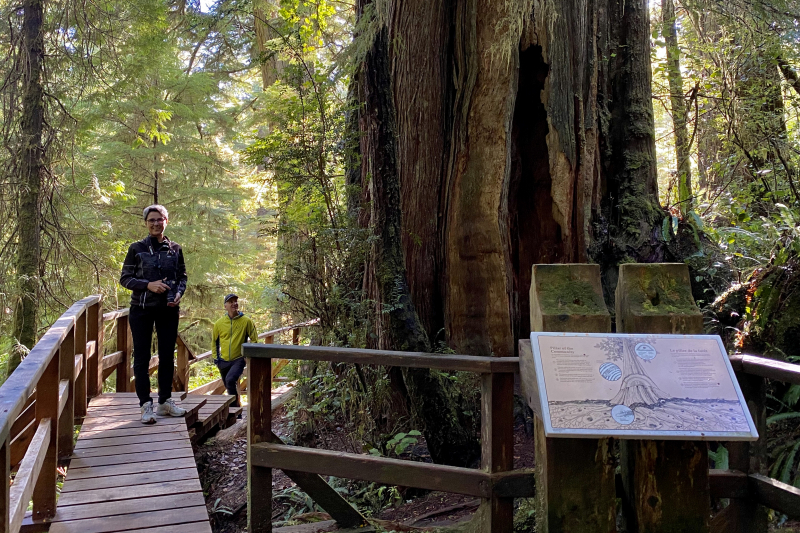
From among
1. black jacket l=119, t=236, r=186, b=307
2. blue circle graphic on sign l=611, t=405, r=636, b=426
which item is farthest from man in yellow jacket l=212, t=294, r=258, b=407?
blue circle graphic on sign l=611, t=405, r=636, b=426

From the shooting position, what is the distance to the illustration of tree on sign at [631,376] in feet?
6.91

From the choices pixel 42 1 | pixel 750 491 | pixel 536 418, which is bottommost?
pixel 750 491

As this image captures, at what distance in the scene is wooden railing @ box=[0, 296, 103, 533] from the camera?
2229 mm

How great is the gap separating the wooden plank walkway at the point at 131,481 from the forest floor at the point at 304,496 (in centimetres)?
71

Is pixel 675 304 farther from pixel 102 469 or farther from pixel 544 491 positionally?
pixel 102 469

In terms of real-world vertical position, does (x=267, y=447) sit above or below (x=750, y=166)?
below

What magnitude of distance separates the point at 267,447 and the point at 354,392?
65.4 inches

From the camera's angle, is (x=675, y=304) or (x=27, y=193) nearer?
(x=675, y=304)

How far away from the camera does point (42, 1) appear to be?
7.05 meters

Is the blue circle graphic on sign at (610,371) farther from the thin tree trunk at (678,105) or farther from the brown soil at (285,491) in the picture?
the thin tree trunk at (678,105)

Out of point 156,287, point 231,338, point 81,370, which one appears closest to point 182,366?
point 231,338

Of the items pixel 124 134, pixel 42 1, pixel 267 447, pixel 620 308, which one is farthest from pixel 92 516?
pixel 124 134

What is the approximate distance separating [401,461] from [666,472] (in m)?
1.18

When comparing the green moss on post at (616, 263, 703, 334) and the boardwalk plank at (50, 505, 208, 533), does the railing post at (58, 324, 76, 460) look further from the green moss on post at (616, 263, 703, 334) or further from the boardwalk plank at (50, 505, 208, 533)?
the green moss on post at (616, 263, 703, 334)
